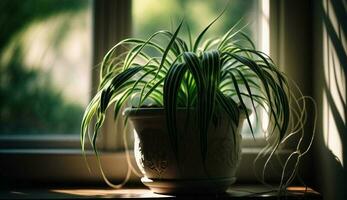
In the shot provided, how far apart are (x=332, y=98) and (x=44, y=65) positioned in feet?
3.34

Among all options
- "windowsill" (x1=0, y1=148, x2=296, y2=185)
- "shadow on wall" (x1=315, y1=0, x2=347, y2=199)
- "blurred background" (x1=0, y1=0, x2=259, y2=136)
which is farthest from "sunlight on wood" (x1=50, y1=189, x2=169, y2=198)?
"shadow on wall" (x1=315, y1=0, x2=347, y2=199)

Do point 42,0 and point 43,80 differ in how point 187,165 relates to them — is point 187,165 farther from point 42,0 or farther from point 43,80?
Answer: point 42,0

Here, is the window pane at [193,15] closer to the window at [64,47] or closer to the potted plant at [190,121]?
the window at [64,47]

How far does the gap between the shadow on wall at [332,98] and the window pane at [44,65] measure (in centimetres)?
83

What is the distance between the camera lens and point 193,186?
125 cm

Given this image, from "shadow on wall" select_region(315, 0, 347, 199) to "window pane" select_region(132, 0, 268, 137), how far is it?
254mm

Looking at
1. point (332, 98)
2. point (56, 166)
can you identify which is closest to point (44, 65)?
point (56, 166)

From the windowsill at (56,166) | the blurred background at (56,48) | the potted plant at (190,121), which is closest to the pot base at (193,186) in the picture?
the potted plant at (190,121)

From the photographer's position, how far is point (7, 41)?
167 cm

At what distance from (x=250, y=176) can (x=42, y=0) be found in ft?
3.31

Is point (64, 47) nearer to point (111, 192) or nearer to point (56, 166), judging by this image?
point (56, 166)

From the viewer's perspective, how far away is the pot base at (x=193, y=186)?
1.26 meters

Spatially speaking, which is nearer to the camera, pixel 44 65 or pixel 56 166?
pixel 56 166

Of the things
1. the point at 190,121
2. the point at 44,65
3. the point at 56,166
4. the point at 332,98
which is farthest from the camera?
the point at 44,65
